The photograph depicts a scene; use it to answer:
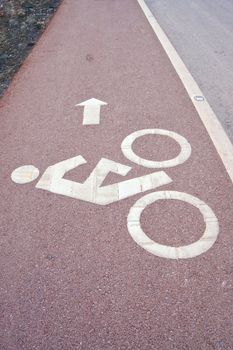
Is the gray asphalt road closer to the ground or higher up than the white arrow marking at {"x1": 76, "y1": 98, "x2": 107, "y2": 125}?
higher up

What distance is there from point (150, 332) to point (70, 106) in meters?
4.63

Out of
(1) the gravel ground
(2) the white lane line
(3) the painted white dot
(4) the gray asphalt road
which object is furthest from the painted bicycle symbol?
(1) the gravel ground

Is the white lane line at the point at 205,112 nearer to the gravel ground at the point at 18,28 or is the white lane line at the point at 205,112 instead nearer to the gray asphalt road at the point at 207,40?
the gray asphalt road at the point at 207,40

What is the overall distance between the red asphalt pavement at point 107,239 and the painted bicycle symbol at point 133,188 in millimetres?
78

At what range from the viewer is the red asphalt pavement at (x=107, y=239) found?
338 cm

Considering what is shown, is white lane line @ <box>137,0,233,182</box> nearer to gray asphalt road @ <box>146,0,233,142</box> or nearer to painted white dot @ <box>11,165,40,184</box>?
gray asphalt road @ <box>146,0,233,142</box>

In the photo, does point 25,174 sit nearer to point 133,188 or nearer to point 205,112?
point 133,188

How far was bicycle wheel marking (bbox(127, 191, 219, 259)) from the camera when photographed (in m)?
4.03

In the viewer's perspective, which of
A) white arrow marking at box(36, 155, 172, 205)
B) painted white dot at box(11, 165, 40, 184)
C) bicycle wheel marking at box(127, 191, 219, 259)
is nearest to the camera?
bicycle wheel marking at box(127, 191, 219, 259)

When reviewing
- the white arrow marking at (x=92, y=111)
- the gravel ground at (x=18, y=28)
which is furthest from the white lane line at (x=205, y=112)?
the gravel ground at (x=18, y=28)

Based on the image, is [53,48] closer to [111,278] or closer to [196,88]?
[196,88]

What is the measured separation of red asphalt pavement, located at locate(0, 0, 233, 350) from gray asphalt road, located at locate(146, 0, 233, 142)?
59 cm

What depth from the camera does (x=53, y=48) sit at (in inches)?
386

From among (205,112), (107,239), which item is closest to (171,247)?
(107,239)
